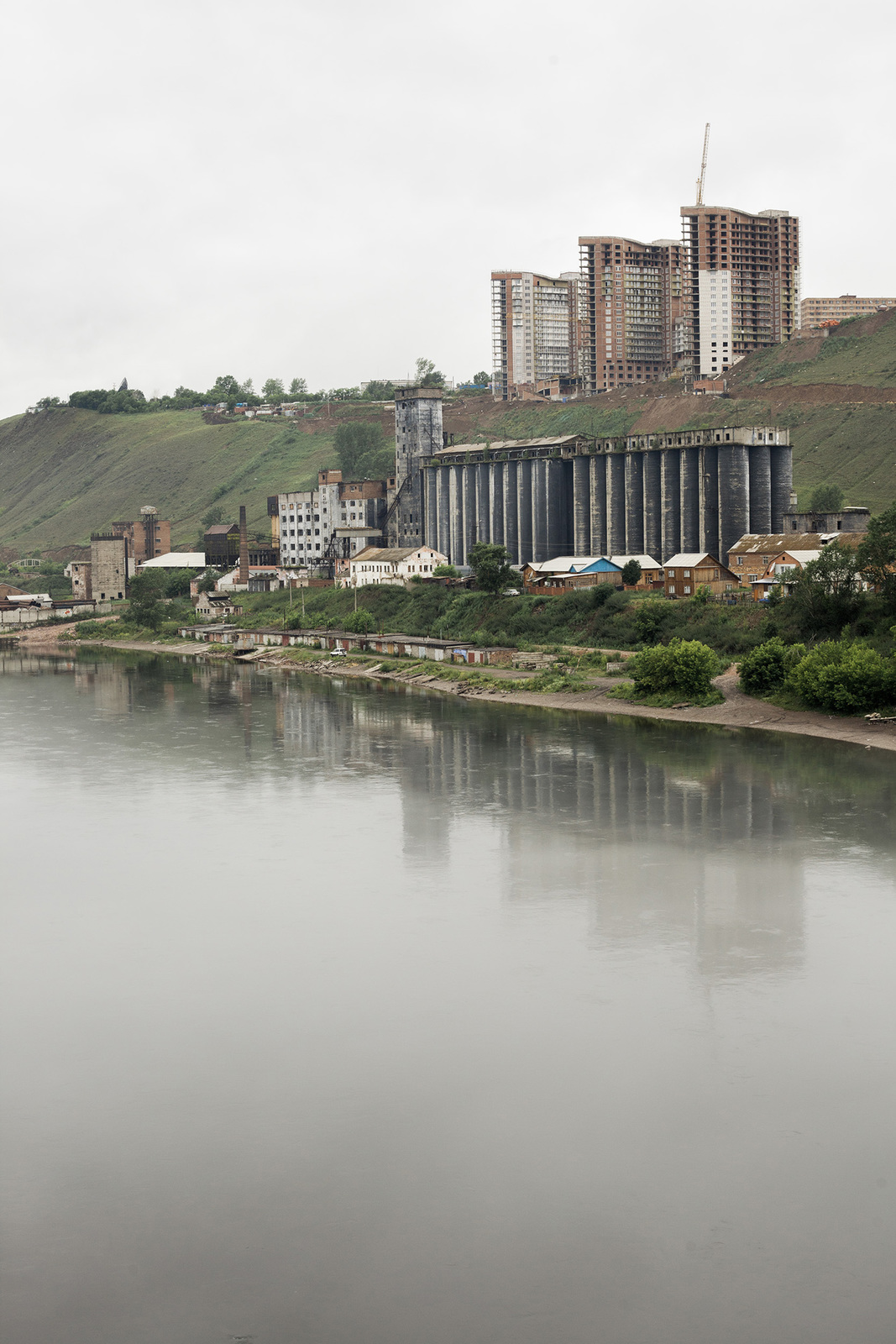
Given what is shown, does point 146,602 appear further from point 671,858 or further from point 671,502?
point 671,858

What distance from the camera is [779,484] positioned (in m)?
56.7

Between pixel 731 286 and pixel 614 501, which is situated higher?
pixel 731 286

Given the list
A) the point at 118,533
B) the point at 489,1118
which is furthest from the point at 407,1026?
the point at 118,533

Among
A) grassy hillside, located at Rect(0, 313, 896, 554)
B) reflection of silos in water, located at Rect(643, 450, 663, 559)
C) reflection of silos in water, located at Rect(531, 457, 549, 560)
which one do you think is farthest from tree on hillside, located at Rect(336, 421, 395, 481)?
reflection of silos in water, located at Rect(643, 450, 663, 559)

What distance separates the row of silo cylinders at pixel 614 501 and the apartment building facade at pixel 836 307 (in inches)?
3207

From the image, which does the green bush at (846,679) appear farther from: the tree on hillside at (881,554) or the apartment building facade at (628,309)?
the apartment building facade at (628,309)

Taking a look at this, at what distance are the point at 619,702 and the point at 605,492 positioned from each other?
24470 mm

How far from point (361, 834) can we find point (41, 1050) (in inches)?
412

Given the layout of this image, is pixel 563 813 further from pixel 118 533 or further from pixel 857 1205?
pixel 118 533

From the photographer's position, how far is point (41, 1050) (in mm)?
13555

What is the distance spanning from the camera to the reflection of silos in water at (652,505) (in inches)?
2318

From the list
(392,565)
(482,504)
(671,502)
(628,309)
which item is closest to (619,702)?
(671,502)

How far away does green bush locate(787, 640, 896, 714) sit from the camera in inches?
1315

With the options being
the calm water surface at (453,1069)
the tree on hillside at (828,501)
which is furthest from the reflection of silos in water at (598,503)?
the calm water surface at (453,1069)
